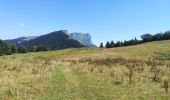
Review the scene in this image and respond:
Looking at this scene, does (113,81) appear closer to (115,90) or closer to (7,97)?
(115,90)

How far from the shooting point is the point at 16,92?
15.0 meters

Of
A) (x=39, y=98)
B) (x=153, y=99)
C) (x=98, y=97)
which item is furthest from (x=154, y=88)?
(x=39, y=98)

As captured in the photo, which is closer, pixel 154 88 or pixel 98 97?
pixel 98 97

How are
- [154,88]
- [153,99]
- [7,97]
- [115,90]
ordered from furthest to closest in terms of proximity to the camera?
[154,88] → [115,90] → [153,99] → [7,97]

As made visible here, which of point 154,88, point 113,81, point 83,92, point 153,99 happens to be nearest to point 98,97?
point 83,92

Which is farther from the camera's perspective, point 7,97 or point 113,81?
point 113,81

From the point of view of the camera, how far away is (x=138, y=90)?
17.6m

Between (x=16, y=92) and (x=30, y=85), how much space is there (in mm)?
2803

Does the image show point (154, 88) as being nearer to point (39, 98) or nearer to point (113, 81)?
point (113, 81)

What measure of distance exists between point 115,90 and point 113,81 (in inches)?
156

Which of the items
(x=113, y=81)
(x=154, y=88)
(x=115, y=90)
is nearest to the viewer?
(x=115, y=90)

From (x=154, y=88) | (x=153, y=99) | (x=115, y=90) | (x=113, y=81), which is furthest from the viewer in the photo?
(x=113, y=81)

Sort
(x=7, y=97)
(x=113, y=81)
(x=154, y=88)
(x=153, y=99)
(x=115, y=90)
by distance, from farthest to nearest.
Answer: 1. (x=113, y=81)
2. (x=154, y=88)
3. (x=115, y=90)
4. (x=153, y=99)
5. (x=7, y=97)

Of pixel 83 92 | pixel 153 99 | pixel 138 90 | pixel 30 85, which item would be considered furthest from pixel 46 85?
pixel 153 99
